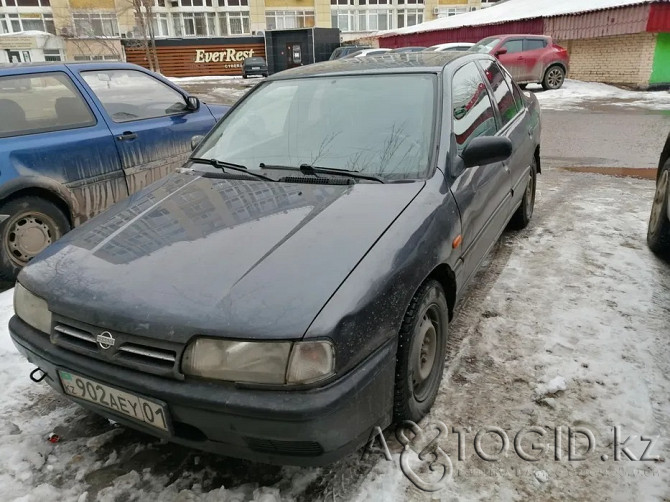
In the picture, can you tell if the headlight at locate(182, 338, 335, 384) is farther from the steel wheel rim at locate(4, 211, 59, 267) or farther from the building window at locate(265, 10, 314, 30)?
the building window at locate(265, 10, 314, 30)

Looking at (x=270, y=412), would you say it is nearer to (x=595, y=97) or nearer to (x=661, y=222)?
(x=661, y=222)

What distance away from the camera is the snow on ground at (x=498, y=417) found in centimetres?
205

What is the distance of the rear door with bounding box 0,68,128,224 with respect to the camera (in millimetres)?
4051

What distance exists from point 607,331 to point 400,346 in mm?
1713

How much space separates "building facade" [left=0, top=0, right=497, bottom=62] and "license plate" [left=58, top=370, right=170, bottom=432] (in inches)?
1680

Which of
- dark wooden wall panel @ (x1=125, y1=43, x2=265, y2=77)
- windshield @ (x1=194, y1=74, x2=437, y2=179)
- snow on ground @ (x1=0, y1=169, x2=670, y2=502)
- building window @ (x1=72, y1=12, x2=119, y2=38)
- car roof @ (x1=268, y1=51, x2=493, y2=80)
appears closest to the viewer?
snow on ground @ (x1=0, y1=169, x2=670, y2=502)

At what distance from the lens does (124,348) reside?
1854 mm

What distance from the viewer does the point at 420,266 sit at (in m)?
2.16

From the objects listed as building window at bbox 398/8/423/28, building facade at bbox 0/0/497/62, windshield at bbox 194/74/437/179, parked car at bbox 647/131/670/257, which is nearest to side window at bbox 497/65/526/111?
parked car at bbox 647/131/670/257

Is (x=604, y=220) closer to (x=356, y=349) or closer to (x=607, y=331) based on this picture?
(x=607, y=331)

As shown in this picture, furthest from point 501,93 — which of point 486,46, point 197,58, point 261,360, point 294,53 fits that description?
point 197,58

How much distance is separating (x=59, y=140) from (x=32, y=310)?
2568 millimetres

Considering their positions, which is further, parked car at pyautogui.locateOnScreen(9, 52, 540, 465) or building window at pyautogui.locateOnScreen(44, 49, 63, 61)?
building window at pyautogui.locateOnScreen(44, 49, 63, 61)

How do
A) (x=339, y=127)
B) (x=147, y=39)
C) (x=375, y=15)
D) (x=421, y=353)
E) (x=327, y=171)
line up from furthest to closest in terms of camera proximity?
(x=375, y=15), (x=147, y=39), (x=339, y=127), (x=327, y=171), (x=421, y=353)
